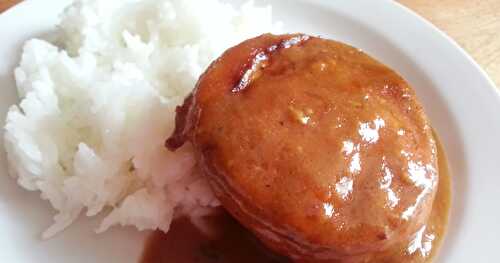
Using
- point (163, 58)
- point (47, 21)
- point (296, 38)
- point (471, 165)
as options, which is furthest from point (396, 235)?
point (47, 21)

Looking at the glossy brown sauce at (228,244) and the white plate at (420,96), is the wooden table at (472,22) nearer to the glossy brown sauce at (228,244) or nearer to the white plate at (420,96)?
the white plate at (420,96)

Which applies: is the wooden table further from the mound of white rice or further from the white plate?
the mound of white rice

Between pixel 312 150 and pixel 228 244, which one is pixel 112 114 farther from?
pixel 312 150

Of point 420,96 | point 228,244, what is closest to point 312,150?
point 228,244

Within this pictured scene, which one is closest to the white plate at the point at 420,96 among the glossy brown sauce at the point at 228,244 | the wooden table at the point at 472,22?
the glossy brown sauce at the point at 228,244

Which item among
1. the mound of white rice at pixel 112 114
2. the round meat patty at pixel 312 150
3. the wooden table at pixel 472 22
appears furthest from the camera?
the wooden table at pixel 472 22

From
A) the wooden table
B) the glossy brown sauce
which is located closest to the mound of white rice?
the glossy brown sauce

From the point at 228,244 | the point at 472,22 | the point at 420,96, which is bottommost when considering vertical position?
the point at 228,244
